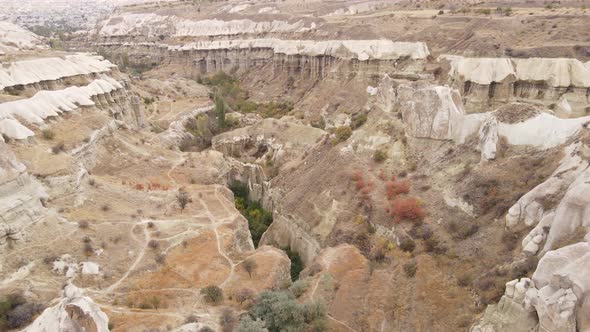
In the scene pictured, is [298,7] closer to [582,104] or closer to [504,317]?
[582,104]

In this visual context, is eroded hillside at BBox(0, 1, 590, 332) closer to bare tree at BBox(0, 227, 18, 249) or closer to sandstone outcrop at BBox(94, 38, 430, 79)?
bare tree at BBox(0, 227, 18, 249)

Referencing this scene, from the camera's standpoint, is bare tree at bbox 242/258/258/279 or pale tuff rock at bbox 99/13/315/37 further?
pale tuff rock at bbox 99/13/315/37

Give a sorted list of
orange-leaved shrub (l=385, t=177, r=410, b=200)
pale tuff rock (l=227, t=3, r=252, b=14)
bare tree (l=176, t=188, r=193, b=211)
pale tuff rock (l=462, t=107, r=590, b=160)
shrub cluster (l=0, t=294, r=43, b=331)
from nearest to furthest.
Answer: shrub cluster (l=0, t=294, r=43, b=331), pale tuff rock (l=462, t=107, r=590, b=160), orange-leaved shrub (l=385, t=177, r=410, b=200), bare tree (l=176, t=188, r=193, b=211), pale tuff rock (l=227, t=3, r=252, b=14)

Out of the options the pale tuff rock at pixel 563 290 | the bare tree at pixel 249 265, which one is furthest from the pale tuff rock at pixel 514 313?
the bare tree at pixel 249 265

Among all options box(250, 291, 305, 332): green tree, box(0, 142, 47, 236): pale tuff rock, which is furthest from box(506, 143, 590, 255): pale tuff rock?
box(0, 142, 47, 236): pale tuff rock

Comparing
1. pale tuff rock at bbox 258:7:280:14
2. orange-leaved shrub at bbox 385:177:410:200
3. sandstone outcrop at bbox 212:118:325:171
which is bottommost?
sandstone outcrop at bbox 212:118:325:171

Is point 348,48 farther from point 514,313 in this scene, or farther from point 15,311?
point 15,311

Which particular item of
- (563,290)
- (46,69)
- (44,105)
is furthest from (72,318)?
(46,69)

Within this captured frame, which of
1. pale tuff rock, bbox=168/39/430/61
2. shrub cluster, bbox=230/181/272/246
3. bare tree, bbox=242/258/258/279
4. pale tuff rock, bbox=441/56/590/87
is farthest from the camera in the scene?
pale tuff rock, bbox=168/39/430/61

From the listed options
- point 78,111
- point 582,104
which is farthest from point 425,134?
point 78,111
